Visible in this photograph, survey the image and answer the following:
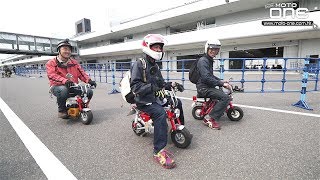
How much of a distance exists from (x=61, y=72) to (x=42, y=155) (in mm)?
2147

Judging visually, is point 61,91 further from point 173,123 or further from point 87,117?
point 173,123

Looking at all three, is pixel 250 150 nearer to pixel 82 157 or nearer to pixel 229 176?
pixel 229 176

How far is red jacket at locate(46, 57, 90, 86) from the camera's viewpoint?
4098 millimetres

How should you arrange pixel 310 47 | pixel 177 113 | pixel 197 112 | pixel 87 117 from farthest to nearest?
pixel 310 47, pixel 197 112, pixel 87 117, pixel 177 113

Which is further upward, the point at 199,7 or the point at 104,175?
the point at 199,7

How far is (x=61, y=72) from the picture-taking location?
4320mm

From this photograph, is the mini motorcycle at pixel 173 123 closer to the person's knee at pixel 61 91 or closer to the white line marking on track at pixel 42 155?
the white line marking on track at pixel 42 155

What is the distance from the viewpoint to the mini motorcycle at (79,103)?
4.13 meters

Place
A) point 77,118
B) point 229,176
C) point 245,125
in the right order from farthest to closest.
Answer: point 77,118
point 245,125
point 229,176

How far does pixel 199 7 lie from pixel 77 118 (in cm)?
2091

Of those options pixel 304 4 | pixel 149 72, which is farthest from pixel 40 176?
pixel 304 4

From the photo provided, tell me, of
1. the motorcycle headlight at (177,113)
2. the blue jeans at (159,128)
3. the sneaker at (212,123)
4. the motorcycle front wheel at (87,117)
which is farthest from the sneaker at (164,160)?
the motorcycle front wheel at (87,117)

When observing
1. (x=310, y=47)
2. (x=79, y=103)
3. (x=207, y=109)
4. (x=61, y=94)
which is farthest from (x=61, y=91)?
(x=310, y=47)

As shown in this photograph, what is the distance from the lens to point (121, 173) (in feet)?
7.42
